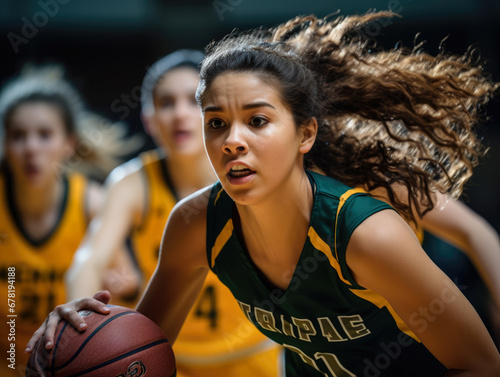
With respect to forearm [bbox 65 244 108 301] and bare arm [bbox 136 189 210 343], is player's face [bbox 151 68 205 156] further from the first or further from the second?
bare arm [bbox 136 189 210 343]

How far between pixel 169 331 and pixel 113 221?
1.45 m

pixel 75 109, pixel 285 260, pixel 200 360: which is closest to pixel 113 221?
pixel 200 360

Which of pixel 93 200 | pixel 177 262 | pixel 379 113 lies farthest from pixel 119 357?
pixel 93 200

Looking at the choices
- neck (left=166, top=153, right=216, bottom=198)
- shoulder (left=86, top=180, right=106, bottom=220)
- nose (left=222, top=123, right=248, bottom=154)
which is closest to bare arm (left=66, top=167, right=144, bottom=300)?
neck (left=166, top=153, right=216, bottom=198)

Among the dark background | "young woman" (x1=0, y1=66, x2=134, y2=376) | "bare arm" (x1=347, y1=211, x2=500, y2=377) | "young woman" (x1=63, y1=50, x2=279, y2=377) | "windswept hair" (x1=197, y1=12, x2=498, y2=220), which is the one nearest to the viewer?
"bare arm" (x1=347, y1=211, x2=500, y2=377)

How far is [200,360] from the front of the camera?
342 centimetres

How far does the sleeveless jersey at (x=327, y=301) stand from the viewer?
1782 mm

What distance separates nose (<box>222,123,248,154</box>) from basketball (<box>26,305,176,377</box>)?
2.00ft

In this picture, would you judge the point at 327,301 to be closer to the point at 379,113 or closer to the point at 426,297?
the point at 426,297

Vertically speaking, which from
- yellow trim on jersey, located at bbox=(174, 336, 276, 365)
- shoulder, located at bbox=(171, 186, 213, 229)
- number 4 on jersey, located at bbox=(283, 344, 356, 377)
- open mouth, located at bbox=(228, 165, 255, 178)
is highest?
open mouth, located at bbox=(228, 165, 255, 178)

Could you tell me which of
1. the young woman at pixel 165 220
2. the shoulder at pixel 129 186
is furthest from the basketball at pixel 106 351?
the shoulder at pixel 129 186

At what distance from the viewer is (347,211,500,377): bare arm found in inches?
63.4

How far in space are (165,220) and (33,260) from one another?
101 cm

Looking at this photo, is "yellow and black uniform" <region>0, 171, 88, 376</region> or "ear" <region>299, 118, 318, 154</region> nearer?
"ear" <region>299, 118, 318, 154</region>
